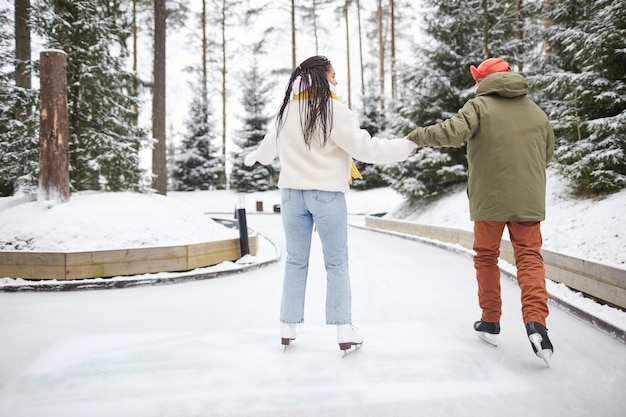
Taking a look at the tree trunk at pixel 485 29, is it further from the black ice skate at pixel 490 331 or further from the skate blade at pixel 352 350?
the skate blade at pixel 352 350

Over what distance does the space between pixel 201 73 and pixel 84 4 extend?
1912 centimetres

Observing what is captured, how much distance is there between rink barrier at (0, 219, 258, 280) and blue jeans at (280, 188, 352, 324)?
2908 mm

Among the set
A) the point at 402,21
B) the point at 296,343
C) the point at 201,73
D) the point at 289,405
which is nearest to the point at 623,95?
the point at 296,343

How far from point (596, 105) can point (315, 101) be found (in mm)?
6757

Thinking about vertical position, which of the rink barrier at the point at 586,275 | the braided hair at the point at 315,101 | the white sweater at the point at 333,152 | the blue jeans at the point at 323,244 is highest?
the braided hair at the point at 315,101

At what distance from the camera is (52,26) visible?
787 cm

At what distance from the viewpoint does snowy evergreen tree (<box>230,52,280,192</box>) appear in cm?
2644

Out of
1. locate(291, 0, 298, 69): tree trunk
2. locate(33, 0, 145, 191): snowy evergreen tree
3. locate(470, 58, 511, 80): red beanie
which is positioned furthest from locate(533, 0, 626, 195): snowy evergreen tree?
locate(291, 0, 298, 69): tree trunk

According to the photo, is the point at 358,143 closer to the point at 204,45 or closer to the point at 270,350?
the point at 270,350

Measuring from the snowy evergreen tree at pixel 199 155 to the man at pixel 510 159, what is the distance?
26178 mm

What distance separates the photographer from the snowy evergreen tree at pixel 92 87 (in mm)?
7922

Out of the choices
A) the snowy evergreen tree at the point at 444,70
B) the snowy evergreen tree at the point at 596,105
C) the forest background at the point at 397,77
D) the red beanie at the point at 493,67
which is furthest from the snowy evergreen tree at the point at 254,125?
the red beanie at the point at 493,67

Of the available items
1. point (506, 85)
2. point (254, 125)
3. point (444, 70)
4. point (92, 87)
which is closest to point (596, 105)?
point (444, 70)

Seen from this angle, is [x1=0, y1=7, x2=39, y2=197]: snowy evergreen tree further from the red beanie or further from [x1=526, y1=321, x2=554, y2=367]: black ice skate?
[x1=526, y1=321, x2=554, y2=367]: black ice skate
